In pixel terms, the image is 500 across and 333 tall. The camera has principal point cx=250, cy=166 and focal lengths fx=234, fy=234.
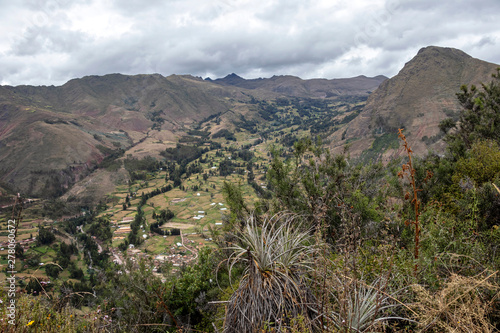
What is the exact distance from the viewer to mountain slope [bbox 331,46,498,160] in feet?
257

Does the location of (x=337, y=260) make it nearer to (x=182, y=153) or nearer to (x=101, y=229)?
(x=101, y=229)

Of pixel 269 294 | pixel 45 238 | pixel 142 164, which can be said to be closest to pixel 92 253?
pixel 45 238

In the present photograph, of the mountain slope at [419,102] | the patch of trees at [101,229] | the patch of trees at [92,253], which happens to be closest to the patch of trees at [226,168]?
the mountain slope at [419,102]

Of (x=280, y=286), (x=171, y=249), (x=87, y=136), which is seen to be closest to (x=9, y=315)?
(x=280, y=286)

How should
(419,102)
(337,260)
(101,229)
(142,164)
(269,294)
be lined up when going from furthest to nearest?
(142,164) < (419,102) < (101,229) < (337,260) < (269,294)

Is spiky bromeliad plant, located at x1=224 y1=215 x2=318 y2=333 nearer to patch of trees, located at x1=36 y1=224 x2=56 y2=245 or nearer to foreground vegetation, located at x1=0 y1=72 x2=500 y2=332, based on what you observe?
foreground vegetation, located at x1=0 y1=72 x2=500 y2=332

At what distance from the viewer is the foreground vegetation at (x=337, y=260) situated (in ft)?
9.93

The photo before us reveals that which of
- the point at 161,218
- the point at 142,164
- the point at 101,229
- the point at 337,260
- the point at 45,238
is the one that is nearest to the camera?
the point at 337,260

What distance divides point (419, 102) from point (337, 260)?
4344 inches

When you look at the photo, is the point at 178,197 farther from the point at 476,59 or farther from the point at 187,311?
the point at 476,59

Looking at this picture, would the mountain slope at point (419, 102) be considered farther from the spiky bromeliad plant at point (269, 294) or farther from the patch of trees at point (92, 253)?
the patch of trees at point (92, 253)

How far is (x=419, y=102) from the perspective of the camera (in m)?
90.5

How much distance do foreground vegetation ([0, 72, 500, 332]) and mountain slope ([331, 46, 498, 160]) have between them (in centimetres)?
7050

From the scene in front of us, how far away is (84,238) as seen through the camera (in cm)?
5681
